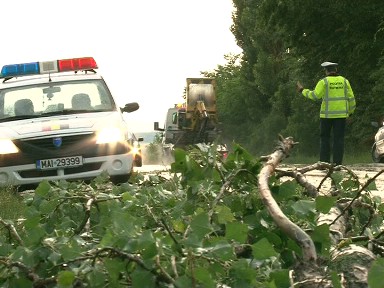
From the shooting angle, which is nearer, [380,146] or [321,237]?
[321,237]

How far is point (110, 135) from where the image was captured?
41.8ft

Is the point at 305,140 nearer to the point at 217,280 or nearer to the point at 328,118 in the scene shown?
the point at 328,118

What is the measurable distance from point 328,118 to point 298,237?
50.3 ft

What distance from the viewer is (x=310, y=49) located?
3719 centimetres

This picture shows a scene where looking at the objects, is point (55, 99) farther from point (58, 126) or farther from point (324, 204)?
point (324, 204)

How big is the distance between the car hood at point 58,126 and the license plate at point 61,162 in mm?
343

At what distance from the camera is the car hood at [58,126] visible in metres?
12.6

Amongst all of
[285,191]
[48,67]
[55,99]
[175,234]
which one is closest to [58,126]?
[55,99]

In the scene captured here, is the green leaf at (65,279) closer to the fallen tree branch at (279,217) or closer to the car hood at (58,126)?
the fallen tree branch at (279,217)

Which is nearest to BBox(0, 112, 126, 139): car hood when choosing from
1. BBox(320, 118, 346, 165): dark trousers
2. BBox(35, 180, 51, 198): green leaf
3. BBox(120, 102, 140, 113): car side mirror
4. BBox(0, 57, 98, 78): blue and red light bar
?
BBox(120, 102, 140, 113): car side mirror

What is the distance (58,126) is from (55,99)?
3.69 ft

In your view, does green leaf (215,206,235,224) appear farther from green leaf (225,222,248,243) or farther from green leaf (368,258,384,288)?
green leaf (368,258,384,288)

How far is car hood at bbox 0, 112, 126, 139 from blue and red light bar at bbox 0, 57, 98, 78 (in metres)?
1.50

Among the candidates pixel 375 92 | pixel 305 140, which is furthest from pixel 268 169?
pixel 305 140
